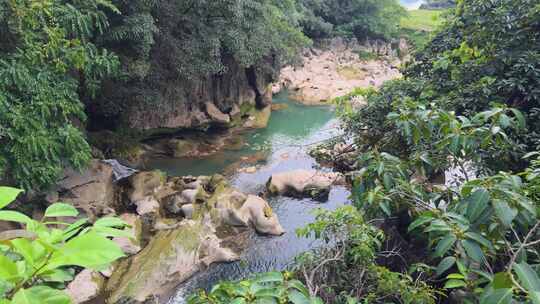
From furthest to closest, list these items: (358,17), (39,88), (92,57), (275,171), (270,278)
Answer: (358,17) < (275,171) < (92,57) < (39,88) < (270,278)

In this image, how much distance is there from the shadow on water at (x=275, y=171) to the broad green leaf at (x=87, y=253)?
13.8ft

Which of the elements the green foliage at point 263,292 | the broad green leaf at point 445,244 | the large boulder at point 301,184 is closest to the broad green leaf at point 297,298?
the green foliage at point 263,292

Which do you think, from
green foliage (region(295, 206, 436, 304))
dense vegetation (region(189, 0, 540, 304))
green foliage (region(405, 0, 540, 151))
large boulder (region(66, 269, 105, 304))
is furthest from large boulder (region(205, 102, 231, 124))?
green foliage (region(295, 206, 436, 304))

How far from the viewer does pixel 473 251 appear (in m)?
1.94

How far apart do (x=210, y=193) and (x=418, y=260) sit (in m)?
5.88

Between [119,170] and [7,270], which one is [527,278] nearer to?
[7,270]

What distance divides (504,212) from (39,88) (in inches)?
278

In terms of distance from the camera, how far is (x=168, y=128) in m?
12.7

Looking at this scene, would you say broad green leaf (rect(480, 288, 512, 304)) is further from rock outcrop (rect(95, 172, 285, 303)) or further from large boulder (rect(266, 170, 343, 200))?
large boulder (rect(266, 170, 343, 200))

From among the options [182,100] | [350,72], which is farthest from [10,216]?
[350,72]

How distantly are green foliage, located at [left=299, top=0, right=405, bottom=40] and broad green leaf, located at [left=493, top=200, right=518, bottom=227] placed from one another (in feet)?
93.1

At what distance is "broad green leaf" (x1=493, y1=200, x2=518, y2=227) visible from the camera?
74.8 inches

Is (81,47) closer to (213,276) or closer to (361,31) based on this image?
(213,276)

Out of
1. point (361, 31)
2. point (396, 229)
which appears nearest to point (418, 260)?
point (396, 229)
